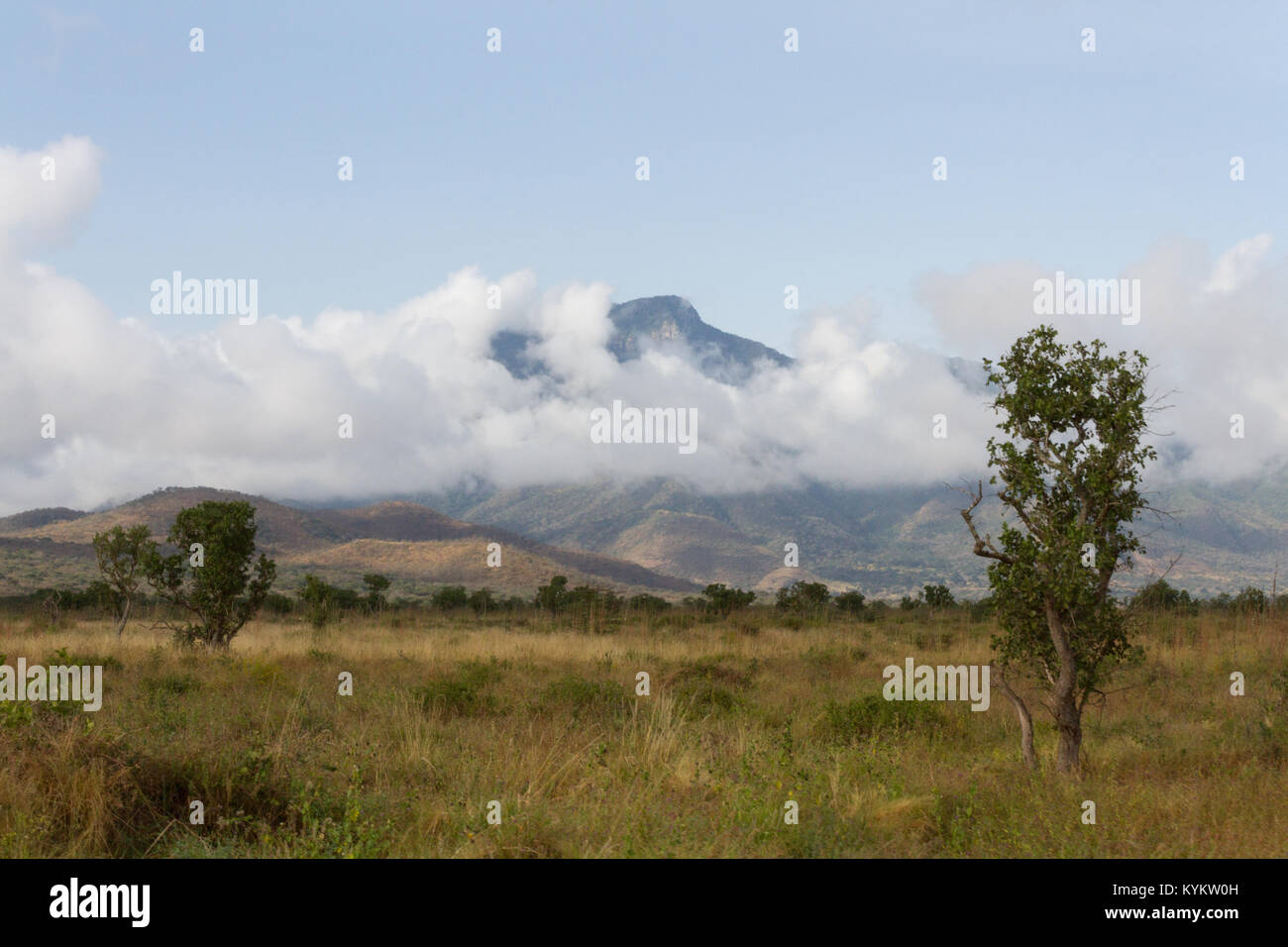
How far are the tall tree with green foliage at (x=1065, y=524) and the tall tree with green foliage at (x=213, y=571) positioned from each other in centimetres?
1766

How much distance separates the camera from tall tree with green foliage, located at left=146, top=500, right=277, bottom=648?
69.7ft

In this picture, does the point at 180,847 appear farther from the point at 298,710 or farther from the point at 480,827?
the point at 298,710

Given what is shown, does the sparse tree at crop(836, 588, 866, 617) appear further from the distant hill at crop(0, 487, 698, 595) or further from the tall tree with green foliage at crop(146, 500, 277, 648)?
the distant hill at crop(0, 487, 698, 595)

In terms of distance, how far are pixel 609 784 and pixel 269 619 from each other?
34480 millimetres

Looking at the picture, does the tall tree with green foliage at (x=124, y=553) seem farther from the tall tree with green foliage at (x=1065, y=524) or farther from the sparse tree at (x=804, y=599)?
the sparse tree at (x=804, y=599)

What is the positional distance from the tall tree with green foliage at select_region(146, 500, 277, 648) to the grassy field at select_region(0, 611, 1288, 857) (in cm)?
532

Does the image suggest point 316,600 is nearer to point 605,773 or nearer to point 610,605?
point 610,605

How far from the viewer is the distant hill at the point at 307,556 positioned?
98438mm

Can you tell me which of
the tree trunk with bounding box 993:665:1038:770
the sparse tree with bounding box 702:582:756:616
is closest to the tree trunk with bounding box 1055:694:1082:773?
the tree trunk with bounding box 993:665:1038:770

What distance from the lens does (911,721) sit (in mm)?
12203

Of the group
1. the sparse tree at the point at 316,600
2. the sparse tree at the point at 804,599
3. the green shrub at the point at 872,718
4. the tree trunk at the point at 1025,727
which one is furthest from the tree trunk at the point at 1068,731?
the sparse tree at the point at 804,599

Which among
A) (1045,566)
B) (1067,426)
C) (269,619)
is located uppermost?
(1067,426)

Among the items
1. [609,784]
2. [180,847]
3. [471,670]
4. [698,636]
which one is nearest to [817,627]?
[698,636]
